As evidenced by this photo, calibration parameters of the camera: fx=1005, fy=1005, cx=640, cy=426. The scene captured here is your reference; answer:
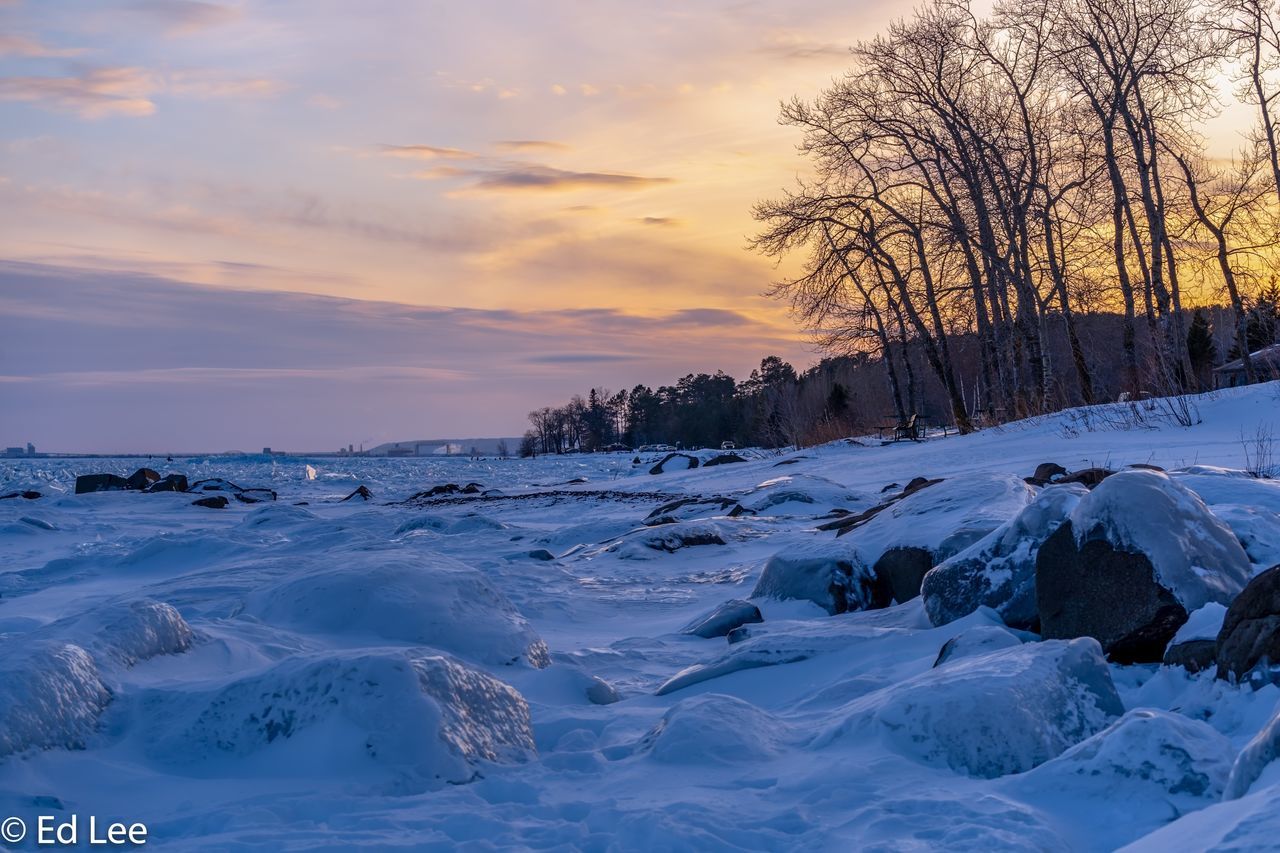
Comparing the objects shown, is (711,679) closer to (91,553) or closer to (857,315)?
(91,553)

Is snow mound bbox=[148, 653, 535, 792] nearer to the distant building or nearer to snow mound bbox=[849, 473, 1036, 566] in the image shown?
snow mound bbox=[849, 473, 1036, 566]

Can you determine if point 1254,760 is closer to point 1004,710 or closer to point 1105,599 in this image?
point 1004,710

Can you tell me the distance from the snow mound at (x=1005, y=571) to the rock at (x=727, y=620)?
1199 mm

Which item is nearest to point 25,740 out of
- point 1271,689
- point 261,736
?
point 261,736

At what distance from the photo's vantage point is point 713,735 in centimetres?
350

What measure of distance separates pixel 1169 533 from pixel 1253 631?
91 centimetres

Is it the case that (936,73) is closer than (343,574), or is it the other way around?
(343,574)

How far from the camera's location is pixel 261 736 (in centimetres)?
340

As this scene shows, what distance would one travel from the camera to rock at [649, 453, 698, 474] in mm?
27547

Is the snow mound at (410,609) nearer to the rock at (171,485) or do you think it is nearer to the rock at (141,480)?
the rock at (171,485)

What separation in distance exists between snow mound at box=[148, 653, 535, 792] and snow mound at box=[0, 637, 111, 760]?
22cm

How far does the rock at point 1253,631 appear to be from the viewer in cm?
318

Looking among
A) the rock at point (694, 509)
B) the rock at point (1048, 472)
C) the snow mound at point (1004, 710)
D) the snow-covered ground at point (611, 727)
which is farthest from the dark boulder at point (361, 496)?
the snow mound at point (1004, 710)

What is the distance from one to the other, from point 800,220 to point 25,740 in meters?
22.0
